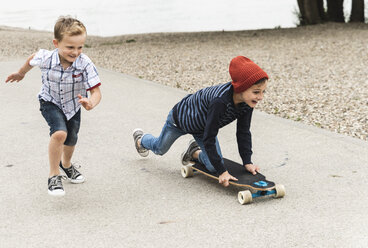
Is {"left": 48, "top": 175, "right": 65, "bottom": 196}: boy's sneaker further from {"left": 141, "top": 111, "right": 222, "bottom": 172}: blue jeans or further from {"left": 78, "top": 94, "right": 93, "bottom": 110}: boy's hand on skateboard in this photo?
{"left": 141, "top": 111, "right": 222, "bottom": 172}: blue jeans

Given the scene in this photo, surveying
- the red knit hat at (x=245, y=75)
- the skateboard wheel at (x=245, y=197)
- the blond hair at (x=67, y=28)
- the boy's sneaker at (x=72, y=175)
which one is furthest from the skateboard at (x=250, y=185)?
the blond hair at (x=67, y=28)

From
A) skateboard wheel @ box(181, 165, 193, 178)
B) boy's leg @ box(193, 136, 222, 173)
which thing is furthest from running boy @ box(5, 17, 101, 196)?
skateboard wheel @ box(181, 165, 193, 178)

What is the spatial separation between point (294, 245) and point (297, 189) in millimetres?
1019

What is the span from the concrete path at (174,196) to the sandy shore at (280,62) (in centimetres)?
86

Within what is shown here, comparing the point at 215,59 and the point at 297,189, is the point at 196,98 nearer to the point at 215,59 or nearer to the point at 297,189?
the point at 297,189

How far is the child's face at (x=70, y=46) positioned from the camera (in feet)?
12.5

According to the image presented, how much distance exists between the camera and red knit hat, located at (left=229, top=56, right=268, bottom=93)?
3.79 metres

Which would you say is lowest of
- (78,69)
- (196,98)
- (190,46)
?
(190,46)

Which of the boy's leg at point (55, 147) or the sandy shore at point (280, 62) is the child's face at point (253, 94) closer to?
the boy's leg at point (55, 147)

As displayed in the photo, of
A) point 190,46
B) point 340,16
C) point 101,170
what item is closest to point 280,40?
point 190,46

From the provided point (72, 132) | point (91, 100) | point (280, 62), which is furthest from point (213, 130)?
point (280, 62)

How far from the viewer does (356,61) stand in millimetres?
10375

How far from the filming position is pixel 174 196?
4.14m

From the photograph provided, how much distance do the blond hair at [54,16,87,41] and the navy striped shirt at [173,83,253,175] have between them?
1.03m
